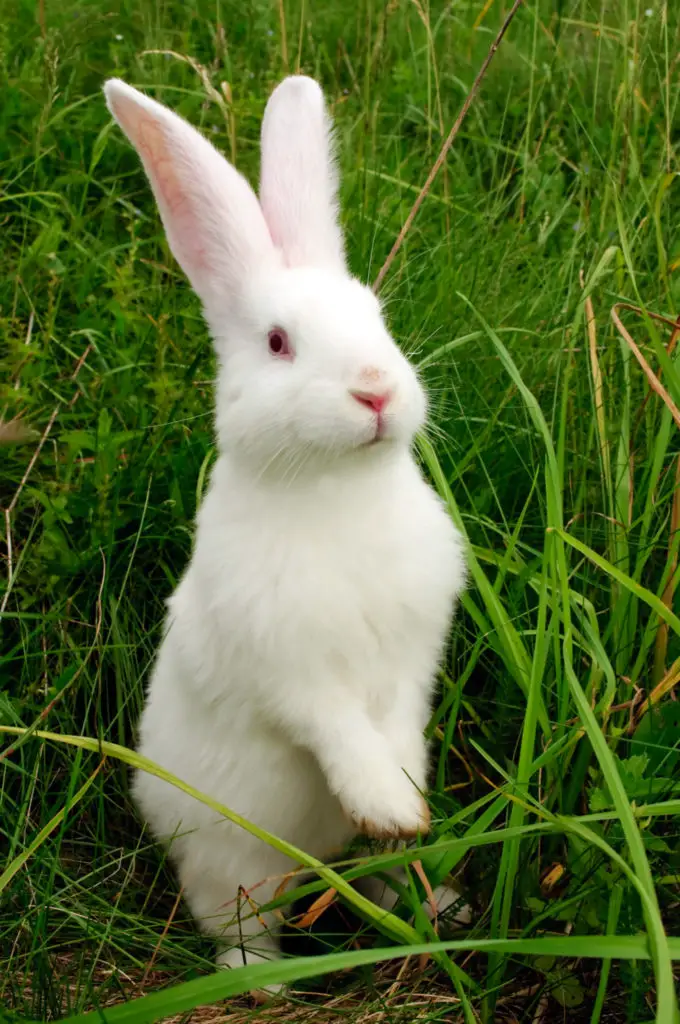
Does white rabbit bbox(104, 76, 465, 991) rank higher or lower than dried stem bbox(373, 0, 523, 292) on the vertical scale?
lower

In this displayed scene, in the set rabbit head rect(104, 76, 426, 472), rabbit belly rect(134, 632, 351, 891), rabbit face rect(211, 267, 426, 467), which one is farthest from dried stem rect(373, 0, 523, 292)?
rabbit belly rect(134, 632, 351, 891)

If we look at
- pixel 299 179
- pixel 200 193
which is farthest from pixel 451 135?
pixel 200 193

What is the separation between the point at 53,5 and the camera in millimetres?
4223

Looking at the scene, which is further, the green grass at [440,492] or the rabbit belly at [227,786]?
the rabbit belly at [227,786]

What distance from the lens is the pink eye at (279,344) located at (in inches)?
86.8

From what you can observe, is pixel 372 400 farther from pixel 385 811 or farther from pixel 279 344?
pixel 385 811

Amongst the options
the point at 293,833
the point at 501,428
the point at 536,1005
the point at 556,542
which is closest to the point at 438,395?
the point at 501,428

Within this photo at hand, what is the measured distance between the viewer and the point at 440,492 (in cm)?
259

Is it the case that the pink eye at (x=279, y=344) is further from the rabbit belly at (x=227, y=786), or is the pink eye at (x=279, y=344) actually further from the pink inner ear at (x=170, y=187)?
the rabbit belly at (x=227, y=786)

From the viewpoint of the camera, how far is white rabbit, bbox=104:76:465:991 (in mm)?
2145

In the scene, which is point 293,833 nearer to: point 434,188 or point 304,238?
point 304,238

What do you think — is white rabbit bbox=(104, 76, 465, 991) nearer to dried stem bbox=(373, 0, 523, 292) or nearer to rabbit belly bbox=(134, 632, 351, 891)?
rabbit belly bbox=(134, 632, 351, 891)

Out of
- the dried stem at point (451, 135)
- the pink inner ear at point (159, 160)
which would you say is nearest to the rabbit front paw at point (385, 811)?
the dried stem at point (451, 135)

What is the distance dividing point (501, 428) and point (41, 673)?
1.31 metres
